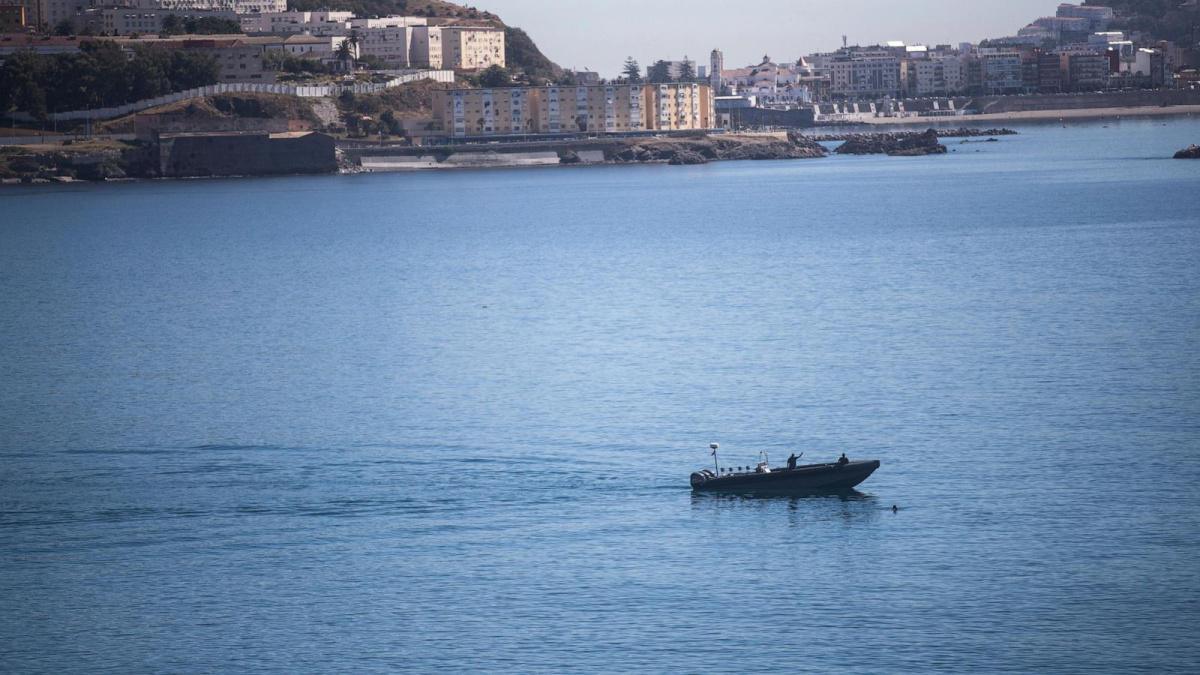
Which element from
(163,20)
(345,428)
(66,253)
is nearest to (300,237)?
(66,253)

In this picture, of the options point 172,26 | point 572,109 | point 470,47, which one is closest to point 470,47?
point 470,47

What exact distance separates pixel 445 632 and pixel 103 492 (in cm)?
875

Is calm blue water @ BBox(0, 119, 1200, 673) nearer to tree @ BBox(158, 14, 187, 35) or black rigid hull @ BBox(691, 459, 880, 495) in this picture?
black rigid hull @ BBox(691, 459, 880, 495)

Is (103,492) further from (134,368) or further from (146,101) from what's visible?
(146,101)

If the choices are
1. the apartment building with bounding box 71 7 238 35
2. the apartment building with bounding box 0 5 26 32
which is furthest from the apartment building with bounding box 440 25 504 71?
the apartment building with bounding box 0 5 26 32

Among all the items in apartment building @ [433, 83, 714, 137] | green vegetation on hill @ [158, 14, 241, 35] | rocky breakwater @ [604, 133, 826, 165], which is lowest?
rocky breakwater @ [604, 133, 826, 165]

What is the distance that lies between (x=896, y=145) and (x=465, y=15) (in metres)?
55.9

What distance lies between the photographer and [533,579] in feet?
74.5

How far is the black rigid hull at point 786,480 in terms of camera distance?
26469mm

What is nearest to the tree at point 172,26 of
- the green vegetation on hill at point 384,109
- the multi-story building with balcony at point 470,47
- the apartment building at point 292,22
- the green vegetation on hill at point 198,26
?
the green vegetation on hill at point 198,26

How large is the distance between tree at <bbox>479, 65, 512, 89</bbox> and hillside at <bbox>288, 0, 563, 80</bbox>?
16415 mm

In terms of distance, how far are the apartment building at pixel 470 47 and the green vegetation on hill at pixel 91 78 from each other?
121 ft

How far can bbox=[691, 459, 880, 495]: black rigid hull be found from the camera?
26.5 meters

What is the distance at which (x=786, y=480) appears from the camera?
2666cm
